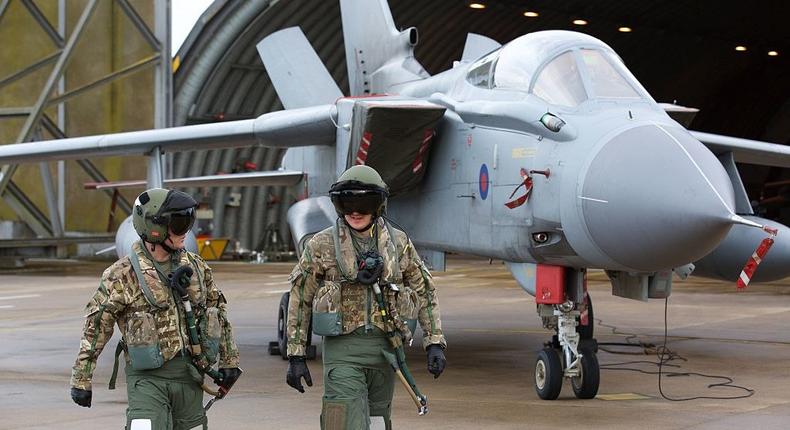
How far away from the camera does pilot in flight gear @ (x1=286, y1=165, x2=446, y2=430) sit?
5793 mm

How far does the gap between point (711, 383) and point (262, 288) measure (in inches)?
508

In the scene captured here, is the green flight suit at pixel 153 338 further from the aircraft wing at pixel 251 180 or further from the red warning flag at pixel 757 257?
the aircraft wing at pixel 251 180

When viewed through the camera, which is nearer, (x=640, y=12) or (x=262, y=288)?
(x=262, y=288)

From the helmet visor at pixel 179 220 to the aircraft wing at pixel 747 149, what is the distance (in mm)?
6588

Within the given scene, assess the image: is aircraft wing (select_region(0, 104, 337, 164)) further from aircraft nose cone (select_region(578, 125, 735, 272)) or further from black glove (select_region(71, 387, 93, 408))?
black glove (select_region(71, 387, 93, 408))

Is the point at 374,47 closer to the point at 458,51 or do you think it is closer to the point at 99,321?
the point at 99,321

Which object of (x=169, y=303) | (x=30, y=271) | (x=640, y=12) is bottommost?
(x=30, y=271)

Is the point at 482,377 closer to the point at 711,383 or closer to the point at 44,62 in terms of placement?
the point at 711,383

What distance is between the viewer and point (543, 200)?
886cm

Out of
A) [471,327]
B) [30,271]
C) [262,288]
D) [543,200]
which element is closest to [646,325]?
[471,327]

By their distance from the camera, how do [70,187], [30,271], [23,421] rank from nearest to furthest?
1. [23,421]
2. [30,271]
3. [70,187]

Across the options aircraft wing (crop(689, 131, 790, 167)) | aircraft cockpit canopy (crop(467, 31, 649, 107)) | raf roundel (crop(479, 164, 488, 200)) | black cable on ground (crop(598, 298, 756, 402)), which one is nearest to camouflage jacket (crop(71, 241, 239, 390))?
aircraft cockpit canopy (crop(467, 31, 649, 107))

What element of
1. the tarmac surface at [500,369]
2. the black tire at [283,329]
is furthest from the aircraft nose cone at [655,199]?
the black tire at [283,329]

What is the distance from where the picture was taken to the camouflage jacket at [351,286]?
19.2 feet
